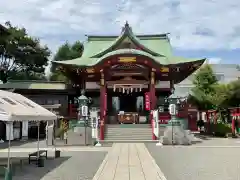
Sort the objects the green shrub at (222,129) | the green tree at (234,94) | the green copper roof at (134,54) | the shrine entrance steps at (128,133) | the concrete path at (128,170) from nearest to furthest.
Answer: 1. the concrete path at (128,170)
2. the shrine entrance steps at (128,133)
3. the green copper roof at (134,54)
4. the green shrub at (222,129)
5. the green tree at (234,94)

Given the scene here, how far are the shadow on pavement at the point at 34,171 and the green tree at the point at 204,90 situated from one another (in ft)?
77.5

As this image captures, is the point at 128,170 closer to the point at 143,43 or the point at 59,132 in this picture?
the point at 59,132

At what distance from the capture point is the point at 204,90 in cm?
3772

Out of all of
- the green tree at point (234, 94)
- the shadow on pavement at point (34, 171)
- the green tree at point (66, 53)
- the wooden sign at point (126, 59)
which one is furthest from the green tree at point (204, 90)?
the shadow on pavement at point (34, 171)

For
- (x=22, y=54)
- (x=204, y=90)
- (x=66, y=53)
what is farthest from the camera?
(x=66, y=53)

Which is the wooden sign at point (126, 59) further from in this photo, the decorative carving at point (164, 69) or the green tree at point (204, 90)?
the green tree at point (204, 90)

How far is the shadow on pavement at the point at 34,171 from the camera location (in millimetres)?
9786

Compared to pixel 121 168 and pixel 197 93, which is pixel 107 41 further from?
pixel 121 168

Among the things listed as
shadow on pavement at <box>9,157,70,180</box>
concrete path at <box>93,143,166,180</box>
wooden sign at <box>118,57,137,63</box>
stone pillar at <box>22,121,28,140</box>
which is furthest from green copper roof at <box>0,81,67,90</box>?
concrete path at <box>93,143,166,180</box>

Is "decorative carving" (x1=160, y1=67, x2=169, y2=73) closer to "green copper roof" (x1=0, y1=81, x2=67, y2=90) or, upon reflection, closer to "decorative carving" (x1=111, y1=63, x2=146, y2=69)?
"decorative carving" (x1=111, y1=63, x2=146, y2=69)

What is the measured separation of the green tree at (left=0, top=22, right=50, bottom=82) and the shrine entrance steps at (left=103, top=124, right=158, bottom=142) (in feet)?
74.8

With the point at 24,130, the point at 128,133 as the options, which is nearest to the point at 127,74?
the point at 128,133

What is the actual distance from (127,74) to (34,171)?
18469mm

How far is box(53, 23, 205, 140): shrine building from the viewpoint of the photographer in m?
26.4
